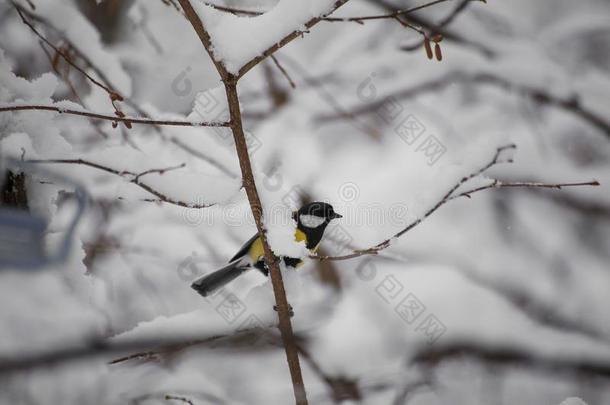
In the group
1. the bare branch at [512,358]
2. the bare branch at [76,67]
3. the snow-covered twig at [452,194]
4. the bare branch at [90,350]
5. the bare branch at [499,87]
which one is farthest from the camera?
the bare branch at [499,87]

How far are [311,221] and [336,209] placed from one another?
891 millimetres

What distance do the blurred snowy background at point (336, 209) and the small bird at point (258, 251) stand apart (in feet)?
0.28

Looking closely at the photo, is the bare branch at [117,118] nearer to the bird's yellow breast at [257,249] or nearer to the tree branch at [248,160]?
the tree branch at [248,160]

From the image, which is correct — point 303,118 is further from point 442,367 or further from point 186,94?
point 442,367

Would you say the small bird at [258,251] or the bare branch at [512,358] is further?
the bare branch at [512,358]

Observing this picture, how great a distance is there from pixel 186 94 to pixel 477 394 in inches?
103

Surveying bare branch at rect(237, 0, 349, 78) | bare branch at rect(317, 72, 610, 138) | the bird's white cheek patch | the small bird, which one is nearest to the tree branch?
bare branch at rect(237, 0, 349, 78)

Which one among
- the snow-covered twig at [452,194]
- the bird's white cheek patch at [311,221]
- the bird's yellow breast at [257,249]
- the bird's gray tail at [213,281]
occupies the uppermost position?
the bird's white cheek patch at [311,221]

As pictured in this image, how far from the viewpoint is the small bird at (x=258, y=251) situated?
163 centimetres

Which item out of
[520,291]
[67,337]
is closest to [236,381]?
[67,337]

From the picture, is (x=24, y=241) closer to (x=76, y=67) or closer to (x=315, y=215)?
(x=76, y=67)

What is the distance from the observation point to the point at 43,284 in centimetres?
213

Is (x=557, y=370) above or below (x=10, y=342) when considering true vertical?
below

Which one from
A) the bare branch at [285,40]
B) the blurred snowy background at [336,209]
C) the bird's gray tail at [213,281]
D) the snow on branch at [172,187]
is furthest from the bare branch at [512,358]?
the bare branch at [285,40]
